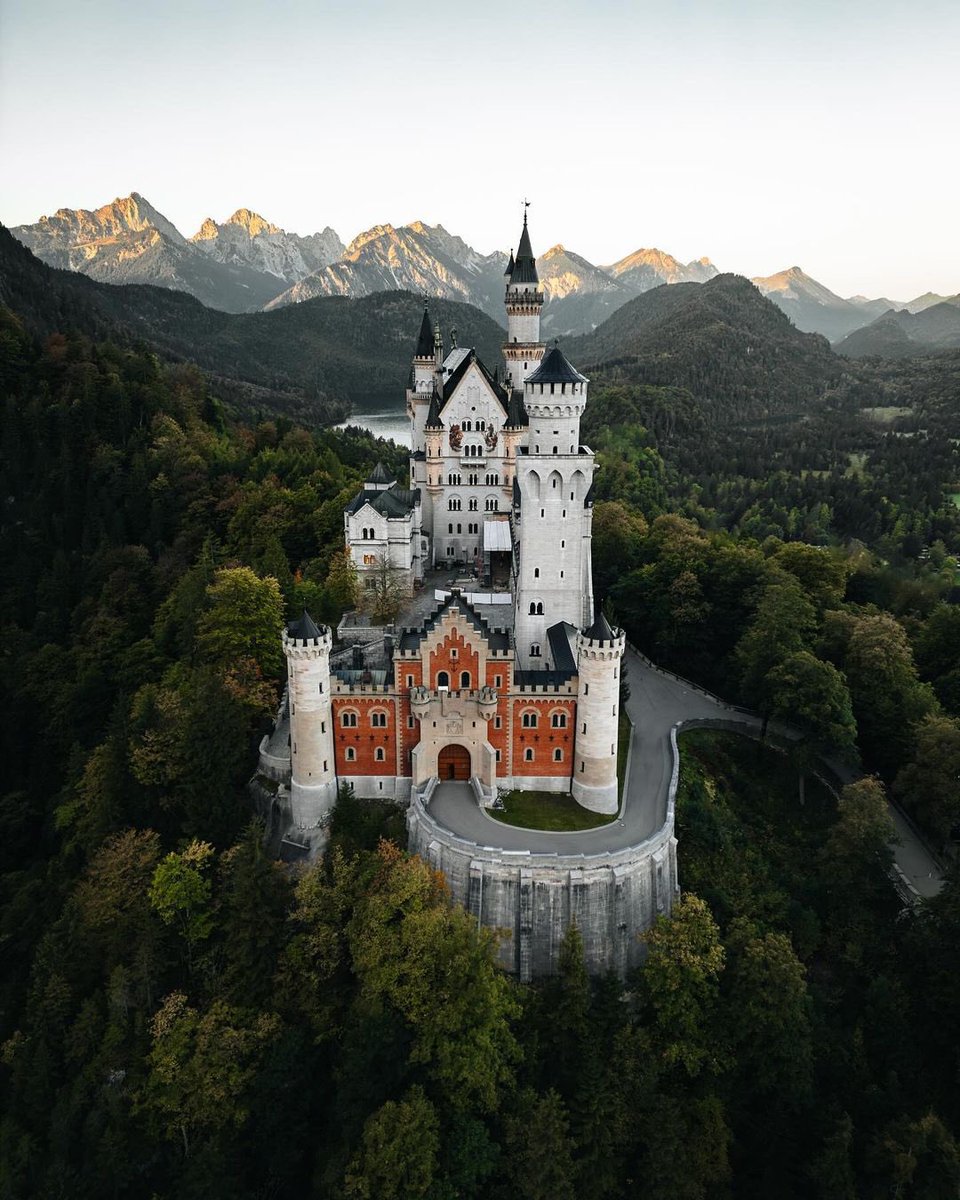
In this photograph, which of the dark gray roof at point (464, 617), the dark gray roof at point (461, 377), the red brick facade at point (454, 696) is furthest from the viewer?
the dark gray roof at point (461, 377)

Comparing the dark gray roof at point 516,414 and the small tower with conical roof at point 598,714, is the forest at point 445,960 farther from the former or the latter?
the dark gray roof at point 516,414

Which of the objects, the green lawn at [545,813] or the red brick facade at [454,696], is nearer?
the green lawn at [545,813]

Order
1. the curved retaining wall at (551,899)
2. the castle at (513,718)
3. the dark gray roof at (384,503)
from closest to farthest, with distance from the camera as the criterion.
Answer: the curved retaining wall at (551,899), the castle at (513,718), the dark gray roof at (384,503)

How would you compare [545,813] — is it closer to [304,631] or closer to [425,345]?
[304,631]

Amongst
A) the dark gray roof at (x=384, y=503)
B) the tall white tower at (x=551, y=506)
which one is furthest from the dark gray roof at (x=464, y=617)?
the dark gray roof at (x=384, y=503)

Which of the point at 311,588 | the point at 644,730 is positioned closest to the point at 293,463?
the point at 311,588

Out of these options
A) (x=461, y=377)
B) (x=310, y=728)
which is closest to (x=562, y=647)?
(x=310, y=728)

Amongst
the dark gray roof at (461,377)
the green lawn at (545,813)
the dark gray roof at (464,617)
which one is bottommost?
the green lawn at (545,813)

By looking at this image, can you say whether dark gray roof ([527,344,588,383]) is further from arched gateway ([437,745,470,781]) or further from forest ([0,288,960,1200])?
forest ([0,288,960,1200])
